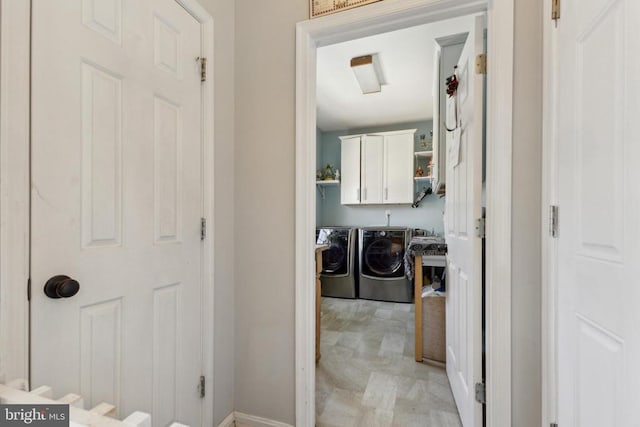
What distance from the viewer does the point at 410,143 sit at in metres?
4.17

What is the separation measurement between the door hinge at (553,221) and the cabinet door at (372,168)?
10.8ft

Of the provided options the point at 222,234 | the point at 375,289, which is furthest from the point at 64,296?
the point at 375,289

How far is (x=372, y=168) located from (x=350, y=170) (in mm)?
344

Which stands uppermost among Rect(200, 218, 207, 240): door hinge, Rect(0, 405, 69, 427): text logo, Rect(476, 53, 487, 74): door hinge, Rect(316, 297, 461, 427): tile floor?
Rect(476, 53, 487, 74): door hinge

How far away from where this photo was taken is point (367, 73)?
9.39 ft

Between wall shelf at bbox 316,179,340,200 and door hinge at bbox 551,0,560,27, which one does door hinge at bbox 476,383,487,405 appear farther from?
wall shelf at bbox 316,179,340,200

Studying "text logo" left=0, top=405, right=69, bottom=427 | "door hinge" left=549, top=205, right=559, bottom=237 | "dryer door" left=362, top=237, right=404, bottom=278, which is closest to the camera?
"text logo" left=0, top=405, right=69, bottom=427

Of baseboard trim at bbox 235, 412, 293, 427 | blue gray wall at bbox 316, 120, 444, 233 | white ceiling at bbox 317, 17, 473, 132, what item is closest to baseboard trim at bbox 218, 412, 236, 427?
baseboard trim at bbox 235, 412, 293, 427

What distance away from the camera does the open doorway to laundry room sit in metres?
1.64

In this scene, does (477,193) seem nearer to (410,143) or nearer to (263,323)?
(263,323)

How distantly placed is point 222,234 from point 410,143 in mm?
3424

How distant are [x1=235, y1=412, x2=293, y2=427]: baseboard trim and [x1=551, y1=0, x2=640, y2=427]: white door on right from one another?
1233 millimetres

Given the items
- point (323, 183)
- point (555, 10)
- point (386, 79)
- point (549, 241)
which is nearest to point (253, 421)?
point (549, 241)

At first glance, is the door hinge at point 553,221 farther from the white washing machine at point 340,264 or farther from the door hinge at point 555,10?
the white washing machine at point 340,264
